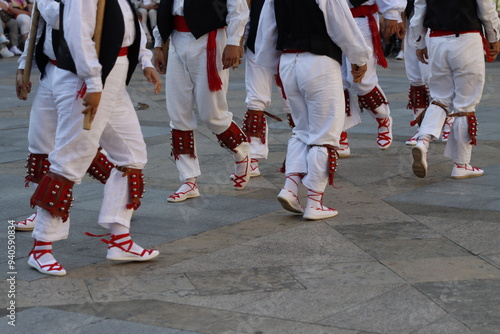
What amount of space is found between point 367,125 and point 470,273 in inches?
225

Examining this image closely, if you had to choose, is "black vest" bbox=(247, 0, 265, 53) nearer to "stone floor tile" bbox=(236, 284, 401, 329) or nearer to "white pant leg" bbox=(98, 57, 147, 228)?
"white pant leg" bbox=(98, 57, 147, 228)

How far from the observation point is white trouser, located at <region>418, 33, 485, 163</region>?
727 centimetres

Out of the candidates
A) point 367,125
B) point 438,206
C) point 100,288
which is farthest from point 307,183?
point 367,125

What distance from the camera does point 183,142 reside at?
695cm

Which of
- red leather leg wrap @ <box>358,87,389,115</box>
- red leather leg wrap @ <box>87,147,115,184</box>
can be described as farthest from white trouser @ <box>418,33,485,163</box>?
red leather leg wrap @ <box>87,147,115,184</box>

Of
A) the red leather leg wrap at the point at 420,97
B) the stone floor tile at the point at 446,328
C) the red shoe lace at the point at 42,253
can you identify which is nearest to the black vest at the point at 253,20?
the red leather leg wrap at the point at 420,97

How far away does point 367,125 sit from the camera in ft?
34.5

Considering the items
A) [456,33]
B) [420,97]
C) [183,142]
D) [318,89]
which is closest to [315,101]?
[318,89]

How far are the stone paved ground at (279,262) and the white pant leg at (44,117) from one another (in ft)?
2.04

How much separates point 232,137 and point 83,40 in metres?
2.47

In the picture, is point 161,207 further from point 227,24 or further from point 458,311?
point 458,311

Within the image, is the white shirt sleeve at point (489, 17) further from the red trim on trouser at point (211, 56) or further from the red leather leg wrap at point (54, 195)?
the red leather leg wrap at point (54, 195)

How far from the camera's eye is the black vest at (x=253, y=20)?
25.6 feet

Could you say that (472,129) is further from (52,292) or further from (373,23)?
(52,292)
